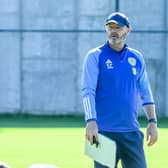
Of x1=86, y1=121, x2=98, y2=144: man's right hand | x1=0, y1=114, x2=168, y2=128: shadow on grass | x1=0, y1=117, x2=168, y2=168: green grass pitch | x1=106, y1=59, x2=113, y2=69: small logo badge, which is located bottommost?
x1=0, y1=114, x2=168, y2=128: shadow on grass

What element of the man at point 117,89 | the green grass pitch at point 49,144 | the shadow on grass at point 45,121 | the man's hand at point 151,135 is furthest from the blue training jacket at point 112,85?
the shadow on grass at point 45,121

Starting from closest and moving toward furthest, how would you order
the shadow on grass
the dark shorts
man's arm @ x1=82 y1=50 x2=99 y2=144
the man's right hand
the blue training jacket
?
the man's right hand
man's arm @ x1=82 y1=50 x2=99 y2=144
the blue training jacket
the dark shorts
the shadow on grass

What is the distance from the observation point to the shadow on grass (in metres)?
14.7

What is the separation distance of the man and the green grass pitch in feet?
10.5

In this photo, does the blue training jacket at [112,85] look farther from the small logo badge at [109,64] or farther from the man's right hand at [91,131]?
the man's right hand at [91,131]

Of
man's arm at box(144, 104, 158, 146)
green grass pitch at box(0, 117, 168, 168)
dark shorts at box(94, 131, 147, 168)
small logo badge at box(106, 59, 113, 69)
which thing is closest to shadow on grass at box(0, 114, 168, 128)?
green grass pitch at box(0, 117, 168, 168)

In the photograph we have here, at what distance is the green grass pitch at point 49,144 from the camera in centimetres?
965

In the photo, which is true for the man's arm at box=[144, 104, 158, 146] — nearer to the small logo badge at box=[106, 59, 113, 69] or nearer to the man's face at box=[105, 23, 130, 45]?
the small logo badge at box=[106, 59, 113, 69]

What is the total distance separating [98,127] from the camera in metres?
5.95

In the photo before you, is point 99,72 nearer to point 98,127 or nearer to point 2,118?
point 98,127

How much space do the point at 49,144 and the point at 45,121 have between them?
428cm

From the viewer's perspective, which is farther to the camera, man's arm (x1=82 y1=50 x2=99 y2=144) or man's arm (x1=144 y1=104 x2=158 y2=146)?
man's arm (x1=144 y1=104 x2=158 y2=146)

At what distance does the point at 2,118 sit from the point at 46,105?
1.10 metres

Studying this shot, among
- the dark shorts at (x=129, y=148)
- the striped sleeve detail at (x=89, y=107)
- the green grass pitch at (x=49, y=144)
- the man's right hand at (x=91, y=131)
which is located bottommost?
the green grass pitch at (x=49, y=144)
